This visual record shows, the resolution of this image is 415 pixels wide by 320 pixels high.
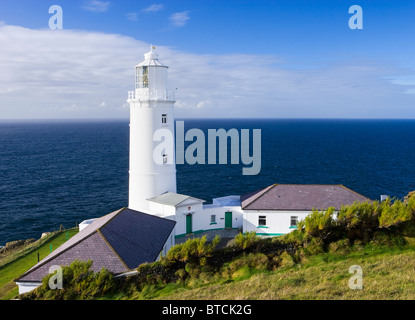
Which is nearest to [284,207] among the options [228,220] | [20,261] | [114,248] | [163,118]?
[228,220]

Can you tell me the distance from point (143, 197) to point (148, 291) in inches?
607

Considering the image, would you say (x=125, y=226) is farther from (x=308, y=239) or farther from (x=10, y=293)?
(x=308, y=239)

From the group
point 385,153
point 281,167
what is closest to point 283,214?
point 281,167

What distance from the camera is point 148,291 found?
50.8ft

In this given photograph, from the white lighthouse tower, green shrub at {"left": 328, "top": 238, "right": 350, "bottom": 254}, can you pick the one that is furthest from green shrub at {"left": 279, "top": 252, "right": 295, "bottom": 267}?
the white lighthouse tower

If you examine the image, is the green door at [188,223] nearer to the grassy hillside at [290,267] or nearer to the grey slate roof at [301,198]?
the grey slate roof at [301,198]

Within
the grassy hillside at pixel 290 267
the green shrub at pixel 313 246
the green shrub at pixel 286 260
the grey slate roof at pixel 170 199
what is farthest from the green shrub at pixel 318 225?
the grey slate roof at pixel 170 199

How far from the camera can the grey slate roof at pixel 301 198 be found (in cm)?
2694

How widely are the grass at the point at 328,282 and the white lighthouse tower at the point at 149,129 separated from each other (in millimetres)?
15399

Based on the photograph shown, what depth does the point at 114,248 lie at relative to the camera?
59.6 ft

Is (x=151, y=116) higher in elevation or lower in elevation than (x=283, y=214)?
higher

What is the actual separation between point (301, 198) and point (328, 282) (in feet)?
45.2

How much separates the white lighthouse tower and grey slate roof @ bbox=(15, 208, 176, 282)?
24.5 ft

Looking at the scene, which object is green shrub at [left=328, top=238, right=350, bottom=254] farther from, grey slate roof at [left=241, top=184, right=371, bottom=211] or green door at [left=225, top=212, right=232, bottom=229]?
green door at [left=225, top=212, right=232, bottom=229]
